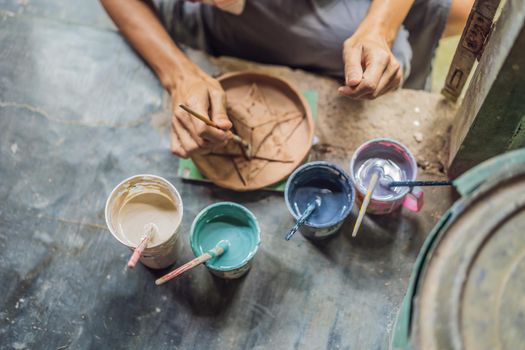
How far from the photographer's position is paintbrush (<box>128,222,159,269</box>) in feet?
4.43

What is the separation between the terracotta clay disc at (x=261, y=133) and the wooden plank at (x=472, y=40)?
0.50 m

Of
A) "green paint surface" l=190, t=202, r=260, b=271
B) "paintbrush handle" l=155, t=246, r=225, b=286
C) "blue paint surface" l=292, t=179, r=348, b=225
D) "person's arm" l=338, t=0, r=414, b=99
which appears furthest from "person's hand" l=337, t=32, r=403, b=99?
"paintbrush handle" l=155, t=246, r=225, b=286

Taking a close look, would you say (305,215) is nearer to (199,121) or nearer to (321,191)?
(321,191)

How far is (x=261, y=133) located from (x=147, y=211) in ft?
1.59

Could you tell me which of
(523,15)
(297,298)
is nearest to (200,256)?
(297,298)

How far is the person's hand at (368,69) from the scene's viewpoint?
5.00 feet

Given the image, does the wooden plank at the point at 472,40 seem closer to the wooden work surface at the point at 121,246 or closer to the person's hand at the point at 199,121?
the wooden work surface at the point at 121,246

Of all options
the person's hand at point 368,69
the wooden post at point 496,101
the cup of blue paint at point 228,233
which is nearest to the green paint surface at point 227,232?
the cup of blue paint at point 228,233

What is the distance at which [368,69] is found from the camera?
5.04 feet

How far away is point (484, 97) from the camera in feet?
4.36

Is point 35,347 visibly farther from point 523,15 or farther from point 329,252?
point 523,15

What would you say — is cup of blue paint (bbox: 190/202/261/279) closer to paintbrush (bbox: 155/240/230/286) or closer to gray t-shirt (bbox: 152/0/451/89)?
paintbrush (bbox: 155/240/230/286)

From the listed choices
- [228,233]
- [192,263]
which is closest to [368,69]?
[228,233]

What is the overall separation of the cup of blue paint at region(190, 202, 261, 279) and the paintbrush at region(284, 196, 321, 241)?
0.31 feet
